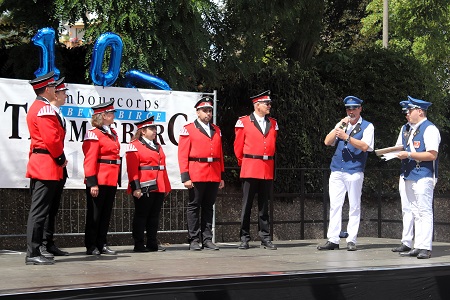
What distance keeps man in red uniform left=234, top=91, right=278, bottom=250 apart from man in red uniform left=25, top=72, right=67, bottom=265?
9.52ft

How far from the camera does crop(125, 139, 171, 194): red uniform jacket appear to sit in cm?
1056

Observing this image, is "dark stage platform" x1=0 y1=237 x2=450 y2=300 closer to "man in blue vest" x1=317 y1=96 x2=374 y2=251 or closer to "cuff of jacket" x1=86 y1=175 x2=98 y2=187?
"man in blue vest" x1=317 y1=96 x2=374 y2=251

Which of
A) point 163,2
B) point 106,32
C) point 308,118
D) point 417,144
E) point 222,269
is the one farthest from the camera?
point 308,118

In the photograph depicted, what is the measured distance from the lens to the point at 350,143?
10977mm

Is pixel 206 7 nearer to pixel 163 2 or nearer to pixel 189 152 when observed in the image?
pixel 163 2

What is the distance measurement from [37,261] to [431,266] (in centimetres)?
410

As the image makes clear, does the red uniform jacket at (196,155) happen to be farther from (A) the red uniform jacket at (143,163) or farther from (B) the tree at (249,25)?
(B) the tree at (249,25)

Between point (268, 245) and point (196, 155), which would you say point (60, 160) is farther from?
point (268, 245)

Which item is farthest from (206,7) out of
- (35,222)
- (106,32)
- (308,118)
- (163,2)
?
(35,222)

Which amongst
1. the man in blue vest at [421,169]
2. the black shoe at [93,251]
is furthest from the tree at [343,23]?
the black shoe at [93,251]

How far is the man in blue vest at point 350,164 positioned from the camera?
11.1m

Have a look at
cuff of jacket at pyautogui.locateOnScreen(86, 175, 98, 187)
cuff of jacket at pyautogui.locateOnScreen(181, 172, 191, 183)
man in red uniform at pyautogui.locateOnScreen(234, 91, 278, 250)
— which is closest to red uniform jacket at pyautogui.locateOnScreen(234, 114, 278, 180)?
man in red uniform at pyautogui.locateOnScreen(234, 91, 278, 250)

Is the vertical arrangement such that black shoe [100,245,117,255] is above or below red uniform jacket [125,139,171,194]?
below

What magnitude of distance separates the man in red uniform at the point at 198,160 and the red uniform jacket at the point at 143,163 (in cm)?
30
